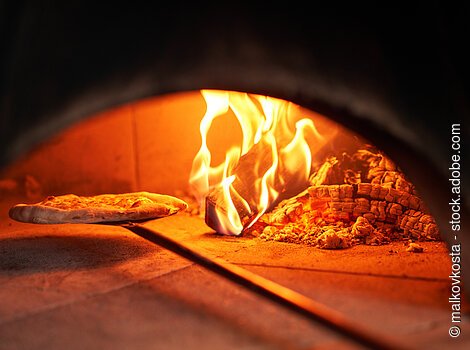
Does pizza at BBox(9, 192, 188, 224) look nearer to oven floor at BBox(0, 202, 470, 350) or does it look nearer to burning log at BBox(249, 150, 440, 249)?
oven floor at BBox(0, 202, 470, 350)

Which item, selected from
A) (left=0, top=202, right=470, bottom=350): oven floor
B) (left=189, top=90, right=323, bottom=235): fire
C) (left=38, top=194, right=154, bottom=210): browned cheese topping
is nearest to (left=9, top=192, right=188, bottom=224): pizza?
(left=38, top=194, right=154, bottom=210): browned cheese topping

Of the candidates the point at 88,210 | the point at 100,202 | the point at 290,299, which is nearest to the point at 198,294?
the point at 290,299

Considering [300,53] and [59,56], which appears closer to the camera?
[59,56]

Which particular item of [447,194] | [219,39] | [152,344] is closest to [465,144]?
[447,194]

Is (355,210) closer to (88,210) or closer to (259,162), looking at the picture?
(259,162)

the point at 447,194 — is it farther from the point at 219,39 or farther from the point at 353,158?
the point at 353,158

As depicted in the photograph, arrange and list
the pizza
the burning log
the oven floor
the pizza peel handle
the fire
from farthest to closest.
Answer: the fire → the burning log → the pizza → the oven floor → the pizza peel handle
